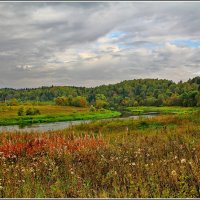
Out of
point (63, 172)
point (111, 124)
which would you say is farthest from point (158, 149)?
point (111, 124)

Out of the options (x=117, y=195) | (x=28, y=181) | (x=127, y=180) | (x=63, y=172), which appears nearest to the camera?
(x=117, y=195)

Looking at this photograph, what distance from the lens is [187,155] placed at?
9.70 m

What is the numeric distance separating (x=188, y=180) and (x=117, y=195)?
4.70ft

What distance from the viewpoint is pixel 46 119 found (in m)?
78.0

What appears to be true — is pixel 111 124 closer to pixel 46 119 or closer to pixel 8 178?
pixel 8 178

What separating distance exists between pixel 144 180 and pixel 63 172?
2.71 m

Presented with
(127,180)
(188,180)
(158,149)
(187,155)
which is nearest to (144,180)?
(127,180)

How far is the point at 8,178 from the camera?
787cm

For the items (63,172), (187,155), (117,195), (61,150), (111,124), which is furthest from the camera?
(111,124)

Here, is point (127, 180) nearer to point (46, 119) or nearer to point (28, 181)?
point (28, 181)

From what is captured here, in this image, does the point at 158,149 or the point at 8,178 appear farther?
the point at 158,149

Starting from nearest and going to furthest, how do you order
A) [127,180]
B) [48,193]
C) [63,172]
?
[48,193] < [127,180] < [63,172]

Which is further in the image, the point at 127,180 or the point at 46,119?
the point at 46,119

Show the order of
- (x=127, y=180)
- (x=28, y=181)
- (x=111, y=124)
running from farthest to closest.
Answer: (x=111, y=124), (x=28, y=181), (x=127, y=180)
